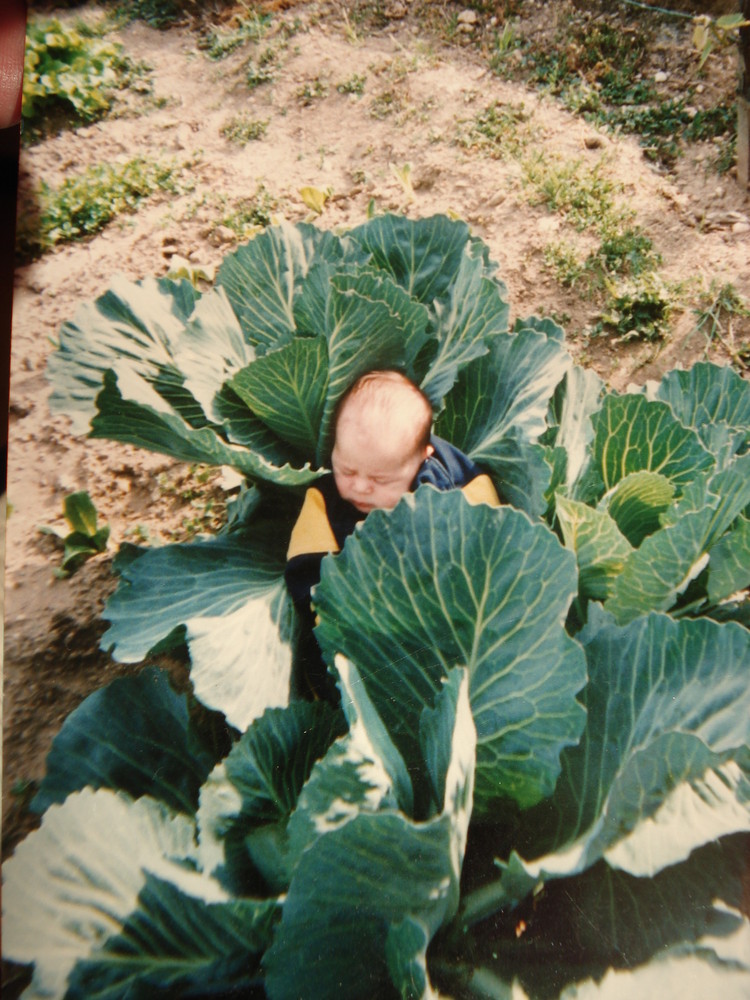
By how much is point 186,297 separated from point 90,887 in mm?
905

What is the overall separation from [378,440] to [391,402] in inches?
2.6

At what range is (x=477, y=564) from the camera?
2.37ft

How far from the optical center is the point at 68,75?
1548mm

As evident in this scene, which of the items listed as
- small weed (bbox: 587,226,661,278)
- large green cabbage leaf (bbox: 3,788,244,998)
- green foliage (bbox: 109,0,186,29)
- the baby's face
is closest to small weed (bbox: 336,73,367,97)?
green foliage (bbox: 109,0,186,29)

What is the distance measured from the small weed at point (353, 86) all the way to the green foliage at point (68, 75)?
1.65ft

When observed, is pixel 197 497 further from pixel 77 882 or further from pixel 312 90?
pixel 312 90

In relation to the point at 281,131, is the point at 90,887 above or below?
below

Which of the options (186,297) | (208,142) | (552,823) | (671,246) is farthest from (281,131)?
(552,823)

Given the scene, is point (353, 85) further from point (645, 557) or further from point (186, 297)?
point (645, 557)

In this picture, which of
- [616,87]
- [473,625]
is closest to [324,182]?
[616,87]

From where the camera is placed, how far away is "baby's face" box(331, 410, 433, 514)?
1004mm

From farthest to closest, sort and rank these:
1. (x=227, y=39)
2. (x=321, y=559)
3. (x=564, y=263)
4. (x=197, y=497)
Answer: (x=227, y=39), (x=564, y=263), (x=197, y=497), (x=321, y=559)

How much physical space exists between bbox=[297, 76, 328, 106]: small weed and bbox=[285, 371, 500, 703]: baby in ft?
3.29

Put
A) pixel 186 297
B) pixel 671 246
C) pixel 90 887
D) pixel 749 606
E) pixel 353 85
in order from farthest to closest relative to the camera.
Answer: pixel 353 85
pixel 671 246
pixel 186 297
pixel 749 606
pixel 90 887
